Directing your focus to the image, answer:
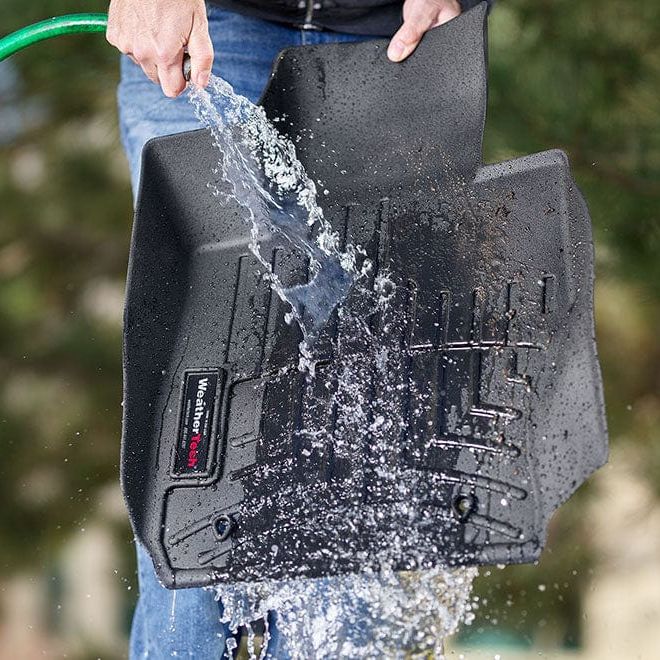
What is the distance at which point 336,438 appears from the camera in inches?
39.5

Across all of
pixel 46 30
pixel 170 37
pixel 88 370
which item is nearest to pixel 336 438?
pixel 170 37

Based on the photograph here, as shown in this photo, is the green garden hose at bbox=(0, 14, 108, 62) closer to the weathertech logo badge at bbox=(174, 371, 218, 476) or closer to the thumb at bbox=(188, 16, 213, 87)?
the thumb at bbox=(188, 16, 213, 87)

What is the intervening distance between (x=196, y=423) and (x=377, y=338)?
7.2 inches

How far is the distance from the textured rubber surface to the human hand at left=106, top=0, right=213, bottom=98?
139 mm

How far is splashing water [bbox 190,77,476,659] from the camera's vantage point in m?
0.99

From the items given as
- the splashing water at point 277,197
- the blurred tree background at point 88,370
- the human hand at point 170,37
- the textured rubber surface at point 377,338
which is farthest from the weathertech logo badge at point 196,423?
the blurred tree background at point 88,370

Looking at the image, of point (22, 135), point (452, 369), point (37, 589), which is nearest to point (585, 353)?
point (452, 369)

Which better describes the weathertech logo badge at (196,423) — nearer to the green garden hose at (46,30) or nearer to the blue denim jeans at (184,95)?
the blue denim jeans at (184,95)

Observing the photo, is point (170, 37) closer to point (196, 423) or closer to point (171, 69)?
point (171, 69)

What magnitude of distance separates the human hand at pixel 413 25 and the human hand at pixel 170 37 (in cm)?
22

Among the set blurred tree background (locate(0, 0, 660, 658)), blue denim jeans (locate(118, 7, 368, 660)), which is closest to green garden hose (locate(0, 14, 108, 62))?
blue denim jeans (locate(118, 7, 368, 660))

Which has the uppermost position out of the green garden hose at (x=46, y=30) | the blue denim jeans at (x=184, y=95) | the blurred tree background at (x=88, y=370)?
the green garden hose at (x=46, y=30)

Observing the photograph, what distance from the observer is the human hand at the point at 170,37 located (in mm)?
960

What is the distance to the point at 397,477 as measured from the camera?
3.17 feet
